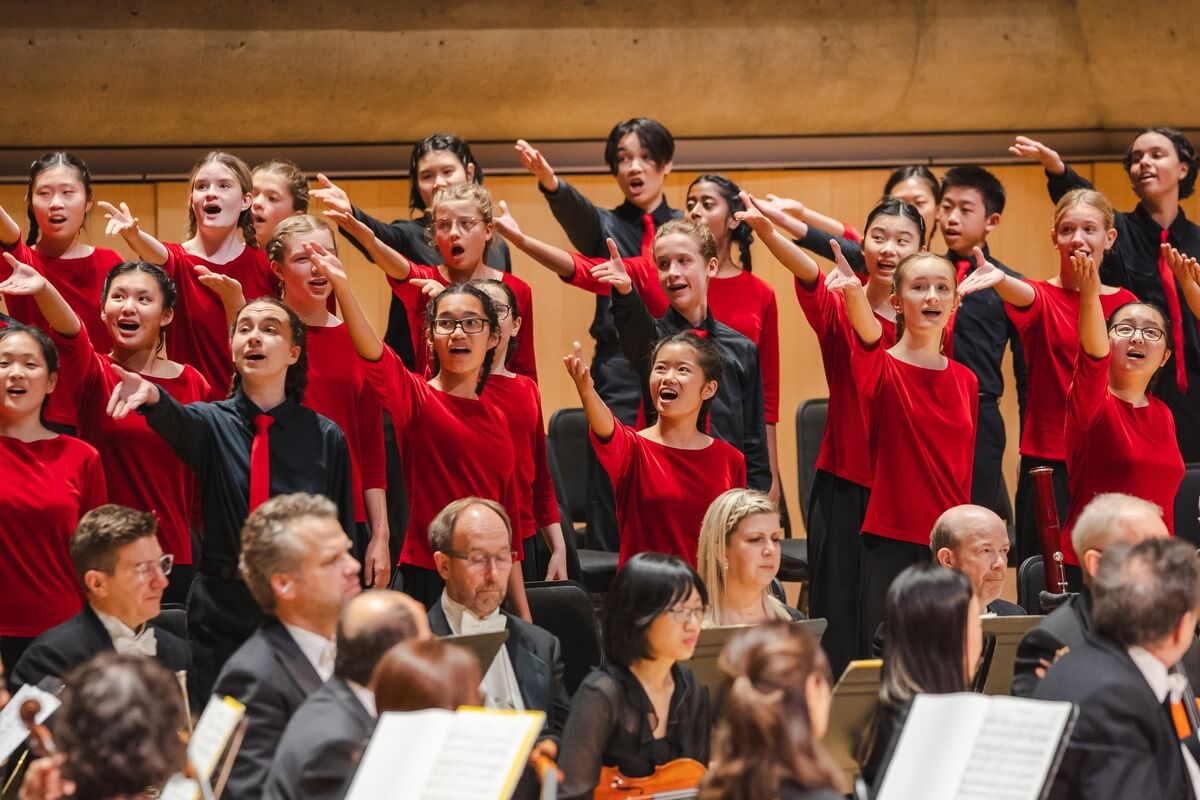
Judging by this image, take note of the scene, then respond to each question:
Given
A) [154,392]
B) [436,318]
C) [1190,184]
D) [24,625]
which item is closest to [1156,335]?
[1190,184]

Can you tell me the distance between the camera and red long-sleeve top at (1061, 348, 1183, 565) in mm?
4645

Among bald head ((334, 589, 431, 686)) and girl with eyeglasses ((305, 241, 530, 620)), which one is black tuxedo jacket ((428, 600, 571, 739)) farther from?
bald head ((334, 589, 431, 686))

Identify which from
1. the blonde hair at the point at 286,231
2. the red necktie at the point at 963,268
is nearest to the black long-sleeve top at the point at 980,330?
the red necktie at the point at 963,268

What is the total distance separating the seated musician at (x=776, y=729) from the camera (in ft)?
7.79

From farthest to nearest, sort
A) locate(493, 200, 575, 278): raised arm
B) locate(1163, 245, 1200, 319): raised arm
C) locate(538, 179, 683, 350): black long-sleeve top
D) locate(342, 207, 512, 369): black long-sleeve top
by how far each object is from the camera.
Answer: locate(538, 179, 683, 350): black long-sleeve top → locate(342, 207, 512, 369): black long-sleeve top → locate(1163, 245, 1200, 319): raised arm → locate(493, 200, 575, 278): raised arm

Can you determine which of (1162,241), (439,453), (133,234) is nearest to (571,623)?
(439,453)

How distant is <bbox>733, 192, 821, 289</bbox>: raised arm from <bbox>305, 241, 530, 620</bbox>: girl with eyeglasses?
86 cm

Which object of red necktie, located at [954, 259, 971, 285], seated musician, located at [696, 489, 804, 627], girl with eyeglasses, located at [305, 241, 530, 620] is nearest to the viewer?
seated musician, located at [696, 489, 804, 627]

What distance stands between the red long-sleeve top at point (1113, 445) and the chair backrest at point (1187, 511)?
0.27 ft

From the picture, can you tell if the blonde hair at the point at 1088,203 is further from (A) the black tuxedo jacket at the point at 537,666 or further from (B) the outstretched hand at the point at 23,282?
(B) the outstretched hand at the point at 23,282

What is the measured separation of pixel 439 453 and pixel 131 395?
0.86 meters

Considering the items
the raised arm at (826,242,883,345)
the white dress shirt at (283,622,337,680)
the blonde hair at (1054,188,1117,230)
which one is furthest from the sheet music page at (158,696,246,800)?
the blonde hair at (1054,188,1117,230)

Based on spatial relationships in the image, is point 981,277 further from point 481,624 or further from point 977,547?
point 481,624

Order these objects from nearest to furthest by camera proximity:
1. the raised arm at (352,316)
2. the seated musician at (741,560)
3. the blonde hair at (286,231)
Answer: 1. the seated musician at (741,560)
2. the raised arm at (352,316)
3. the blonde hair at (286,231)
